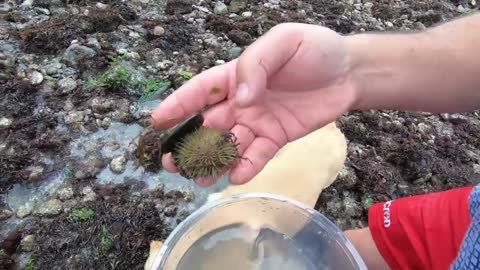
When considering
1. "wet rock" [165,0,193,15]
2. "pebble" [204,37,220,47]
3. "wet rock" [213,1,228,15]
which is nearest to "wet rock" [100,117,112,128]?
"pebble" [204,37,220,47]

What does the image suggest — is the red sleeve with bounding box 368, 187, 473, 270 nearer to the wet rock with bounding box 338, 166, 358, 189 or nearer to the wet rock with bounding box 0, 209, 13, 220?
the wet rock with bounding box 338, 166, 358, 189

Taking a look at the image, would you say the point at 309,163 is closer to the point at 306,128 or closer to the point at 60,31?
the point at 306,128

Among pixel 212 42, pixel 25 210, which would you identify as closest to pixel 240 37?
pixel 212 42

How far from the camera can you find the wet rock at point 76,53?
247 centimetres

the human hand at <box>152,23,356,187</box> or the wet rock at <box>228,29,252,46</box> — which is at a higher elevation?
the human hand at <box>152,23,356,187</box>

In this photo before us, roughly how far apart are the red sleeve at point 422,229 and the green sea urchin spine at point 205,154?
53cm

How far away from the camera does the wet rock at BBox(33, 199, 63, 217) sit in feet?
6.51

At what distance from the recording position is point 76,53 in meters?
2.48

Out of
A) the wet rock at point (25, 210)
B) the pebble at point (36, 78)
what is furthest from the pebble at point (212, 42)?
the wet rock at point (25, 210)

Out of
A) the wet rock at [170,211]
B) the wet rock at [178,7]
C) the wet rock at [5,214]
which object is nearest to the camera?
the wet rock at [5,214]

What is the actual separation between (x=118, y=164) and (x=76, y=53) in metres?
0.61

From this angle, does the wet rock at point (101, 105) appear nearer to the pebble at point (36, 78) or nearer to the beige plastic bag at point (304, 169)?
the pebble at point (36, 78)

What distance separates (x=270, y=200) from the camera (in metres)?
1.86

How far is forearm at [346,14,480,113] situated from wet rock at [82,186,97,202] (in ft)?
3.13
